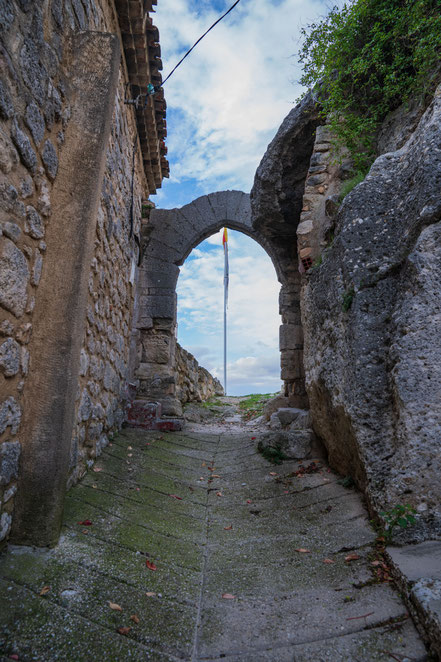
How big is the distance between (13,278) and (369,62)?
328 centimetres

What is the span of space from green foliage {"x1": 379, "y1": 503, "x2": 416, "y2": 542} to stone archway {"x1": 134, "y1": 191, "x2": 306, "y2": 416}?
341 centimetres

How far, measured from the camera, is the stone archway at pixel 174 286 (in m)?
5.73

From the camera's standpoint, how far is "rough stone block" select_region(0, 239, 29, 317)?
5.65 feet

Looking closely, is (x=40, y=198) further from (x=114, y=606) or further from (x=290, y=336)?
(x=290, y=336)

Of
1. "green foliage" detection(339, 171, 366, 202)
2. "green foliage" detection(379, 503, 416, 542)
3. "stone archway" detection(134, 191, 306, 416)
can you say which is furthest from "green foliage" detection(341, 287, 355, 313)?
"stone archway" detection(134, 191, 306, 416)

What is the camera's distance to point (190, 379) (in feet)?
24.4

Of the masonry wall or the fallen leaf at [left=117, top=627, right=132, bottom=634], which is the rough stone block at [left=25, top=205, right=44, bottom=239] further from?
the fallen leaf at [left=117, top=627, right=132, bottom=634]

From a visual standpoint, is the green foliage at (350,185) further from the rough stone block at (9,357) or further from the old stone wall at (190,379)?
→ the old stone wall at (190,379)

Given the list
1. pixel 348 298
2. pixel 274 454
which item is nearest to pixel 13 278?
pixel 348 298

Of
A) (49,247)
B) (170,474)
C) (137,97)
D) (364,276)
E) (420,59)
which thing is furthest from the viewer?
(137,97)

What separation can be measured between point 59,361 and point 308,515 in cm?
180

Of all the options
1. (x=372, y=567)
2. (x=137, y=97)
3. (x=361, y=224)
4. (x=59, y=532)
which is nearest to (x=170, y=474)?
(x=59, y=532)

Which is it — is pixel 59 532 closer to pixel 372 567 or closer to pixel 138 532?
pixel 138 532

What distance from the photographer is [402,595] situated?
157 centimetres
